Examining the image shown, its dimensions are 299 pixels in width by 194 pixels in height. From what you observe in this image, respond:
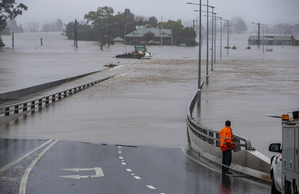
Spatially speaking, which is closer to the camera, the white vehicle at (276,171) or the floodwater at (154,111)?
the white vehicle at (276,171)

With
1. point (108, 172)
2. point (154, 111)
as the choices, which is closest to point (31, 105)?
point (154, 111)

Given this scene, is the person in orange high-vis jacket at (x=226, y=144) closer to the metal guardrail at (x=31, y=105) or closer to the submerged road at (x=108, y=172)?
the submerged road at (x=108, y=172)

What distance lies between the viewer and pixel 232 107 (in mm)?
41562

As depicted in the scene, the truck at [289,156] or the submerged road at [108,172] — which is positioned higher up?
the truck at [289,156]

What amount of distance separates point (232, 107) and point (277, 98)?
8.69 metres

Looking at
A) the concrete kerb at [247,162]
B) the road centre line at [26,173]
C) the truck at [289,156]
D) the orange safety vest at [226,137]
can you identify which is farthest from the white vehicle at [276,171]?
the road centre line at [26,173]

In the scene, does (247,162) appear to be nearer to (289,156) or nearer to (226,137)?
(226,137)

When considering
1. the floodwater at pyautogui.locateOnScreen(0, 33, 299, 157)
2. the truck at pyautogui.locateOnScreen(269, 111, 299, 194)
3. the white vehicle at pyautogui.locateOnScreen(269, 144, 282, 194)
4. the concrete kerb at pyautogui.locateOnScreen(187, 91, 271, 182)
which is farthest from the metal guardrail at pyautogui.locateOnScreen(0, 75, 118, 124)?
the truck at pyautogui.locateOnScreen(269, 111, 299, 194)

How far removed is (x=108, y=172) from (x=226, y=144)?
12.4ft

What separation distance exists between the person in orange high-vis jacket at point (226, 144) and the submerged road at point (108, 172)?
0.34 meters

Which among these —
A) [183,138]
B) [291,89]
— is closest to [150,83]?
[291,89]

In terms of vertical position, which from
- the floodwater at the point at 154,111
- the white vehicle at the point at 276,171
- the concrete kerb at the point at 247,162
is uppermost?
the white vehicle at the point at 276,171

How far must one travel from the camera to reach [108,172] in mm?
16969

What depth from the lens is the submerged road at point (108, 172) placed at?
47.7 feet
